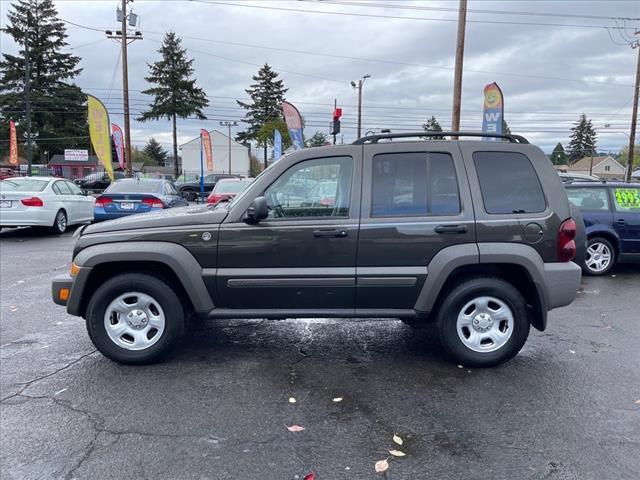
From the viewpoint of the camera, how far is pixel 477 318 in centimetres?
427

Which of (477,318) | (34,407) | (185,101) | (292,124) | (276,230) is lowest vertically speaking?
(34,407)

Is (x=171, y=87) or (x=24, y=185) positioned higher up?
(x=171, y=87)

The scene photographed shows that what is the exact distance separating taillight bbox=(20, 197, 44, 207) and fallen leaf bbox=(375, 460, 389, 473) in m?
11.7

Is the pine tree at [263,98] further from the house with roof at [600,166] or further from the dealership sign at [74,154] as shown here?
the house with roof at [600,166]

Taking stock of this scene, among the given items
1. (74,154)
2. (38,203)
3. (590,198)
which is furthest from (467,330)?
(74,154)

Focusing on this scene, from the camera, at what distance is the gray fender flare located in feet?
13.3

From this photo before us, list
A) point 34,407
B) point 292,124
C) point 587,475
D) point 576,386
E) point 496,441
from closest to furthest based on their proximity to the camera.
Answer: point 587,475 < point 496,441 < point 34,407 < point 576,386 < point 292,124

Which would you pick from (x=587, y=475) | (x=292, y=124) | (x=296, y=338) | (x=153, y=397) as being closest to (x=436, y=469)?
(x=587, y=475)

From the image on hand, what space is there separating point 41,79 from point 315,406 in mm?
61124

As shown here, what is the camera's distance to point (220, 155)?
86000 millimetres

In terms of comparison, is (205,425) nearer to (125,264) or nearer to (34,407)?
(34,407)

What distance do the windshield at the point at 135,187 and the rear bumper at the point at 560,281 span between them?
9660 mm

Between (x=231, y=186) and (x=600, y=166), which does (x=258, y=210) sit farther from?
(x=600, y=166)

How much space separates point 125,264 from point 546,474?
137 inches
